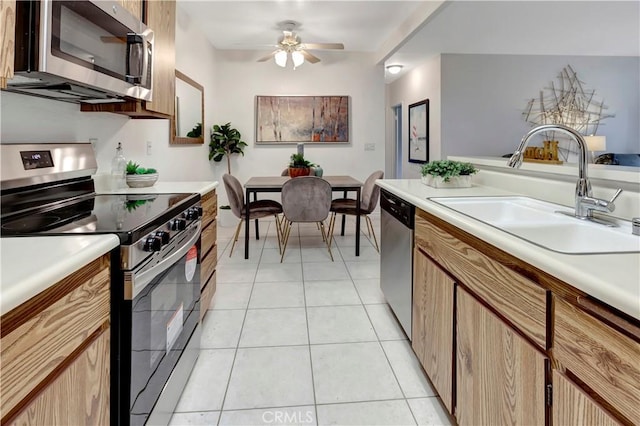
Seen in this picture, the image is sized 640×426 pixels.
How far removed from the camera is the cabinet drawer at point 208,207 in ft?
7.17

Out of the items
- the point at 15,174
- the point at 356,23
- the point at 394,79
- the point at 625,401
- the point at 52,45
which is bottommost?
the point at 625,401

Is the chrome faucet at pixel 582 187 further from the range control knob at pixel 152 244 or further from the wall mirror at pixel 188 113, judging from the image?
the wall mirror at pixel 188 113

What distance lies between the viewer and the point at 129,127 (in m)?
2.52

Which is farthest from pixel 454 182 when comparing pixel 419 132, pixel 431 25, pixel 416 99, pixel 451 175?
pixel 416 99

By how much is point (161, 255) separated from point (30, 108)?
870 millimetres

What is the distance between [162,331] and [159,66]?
1527 millimetres

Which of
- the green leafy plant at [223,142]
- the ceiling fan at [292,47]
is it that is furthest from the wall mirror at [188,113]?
the ceiling fan at [292,47]

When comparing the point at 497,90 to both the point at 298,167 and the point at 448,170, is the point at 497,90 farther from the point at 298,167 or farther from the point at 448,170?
the point at 448,170

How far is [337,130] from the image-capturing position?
18.1 ft

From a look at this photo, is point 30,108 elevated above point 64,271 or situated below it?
above

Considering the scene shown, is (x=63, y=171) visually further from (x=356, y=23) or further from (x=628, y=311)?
(x=356, y=23)

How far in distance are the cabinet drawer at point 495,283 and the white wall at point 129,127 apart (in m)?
1.69

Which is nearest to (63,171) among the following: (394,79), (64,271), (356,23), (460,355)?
(64,271)

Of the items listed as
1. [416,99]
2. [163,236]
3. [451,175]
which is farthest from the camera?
[416,99]
